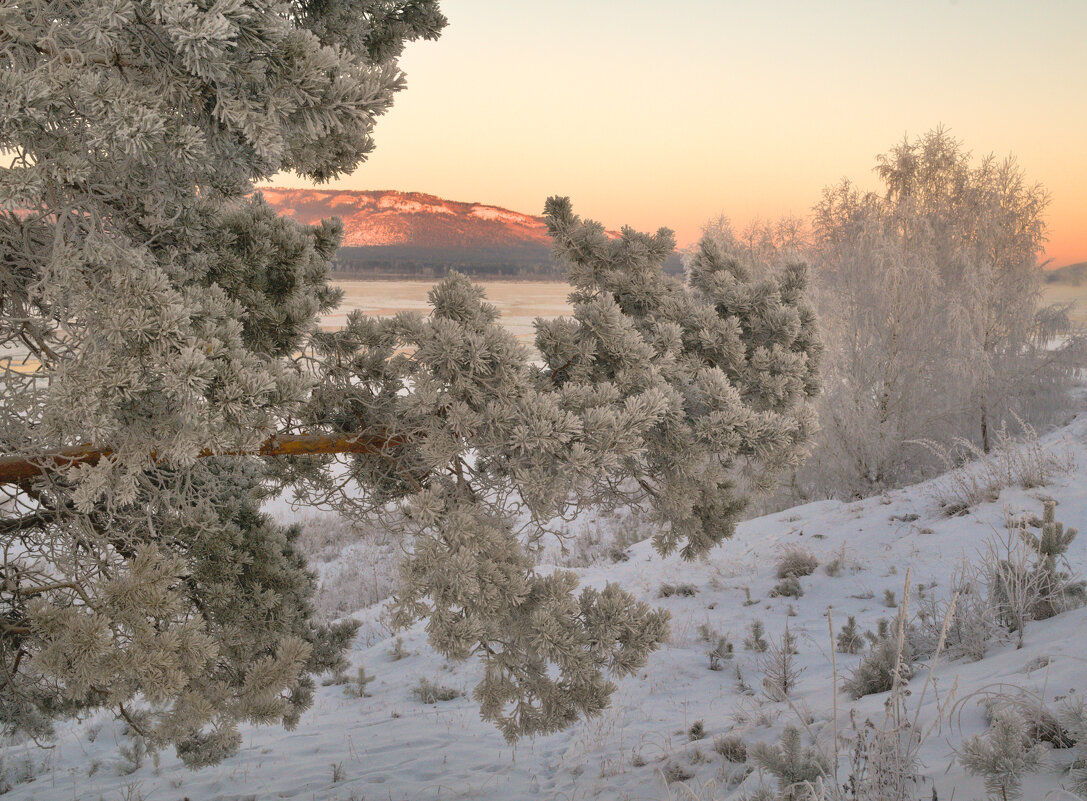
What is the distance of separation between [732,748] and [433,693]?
3774 millimetres

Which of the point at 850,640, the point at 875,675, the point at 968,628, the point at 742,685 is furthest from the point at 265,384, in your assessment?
the point at 850,640

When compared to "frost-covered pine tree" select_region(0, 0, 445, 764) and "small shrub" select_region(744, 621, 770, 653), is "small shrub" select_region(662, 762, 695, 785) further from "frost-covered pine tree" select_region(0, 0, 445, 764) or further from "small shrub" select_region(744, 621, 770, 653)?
"frost-covered pine tree" select_region(0, 0, 445, 764)

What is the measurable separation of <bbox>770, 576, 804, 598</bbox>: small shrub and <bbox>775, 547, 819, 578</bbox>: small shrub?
0.46 ft

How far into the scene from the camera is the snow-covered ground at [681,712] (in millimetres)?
3594

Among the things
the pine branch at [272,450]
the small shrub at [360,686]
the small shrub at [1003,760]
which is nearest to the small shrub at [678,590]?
the small shrub at [360,686]

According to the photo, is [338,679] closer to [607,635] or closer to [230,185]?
[607,635]

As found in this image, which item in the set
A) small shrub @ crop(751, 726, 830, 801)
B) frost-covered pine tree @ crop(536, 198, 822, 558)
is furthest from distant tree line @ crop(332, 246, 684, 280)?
small shrub @ crop(751, 726, 830, 801)

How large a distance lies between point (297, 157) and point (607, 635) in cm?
241

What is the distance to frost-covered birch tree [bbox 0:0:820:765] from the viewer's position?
6.79 feet

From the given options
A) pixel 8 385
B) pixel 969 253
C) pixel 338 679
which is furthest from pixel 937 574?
pixel 969 253

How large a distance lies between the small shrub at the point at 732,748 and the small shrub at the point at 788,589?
3309 mm

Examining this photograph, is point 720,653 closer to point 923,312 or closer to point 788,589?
point 788,589

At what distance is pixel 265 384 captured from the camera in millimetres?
2105

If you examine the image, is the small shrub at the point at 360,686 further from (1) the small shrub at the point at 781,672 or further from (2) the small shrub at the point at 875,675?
(2) the small shrub at the point at 875,675
